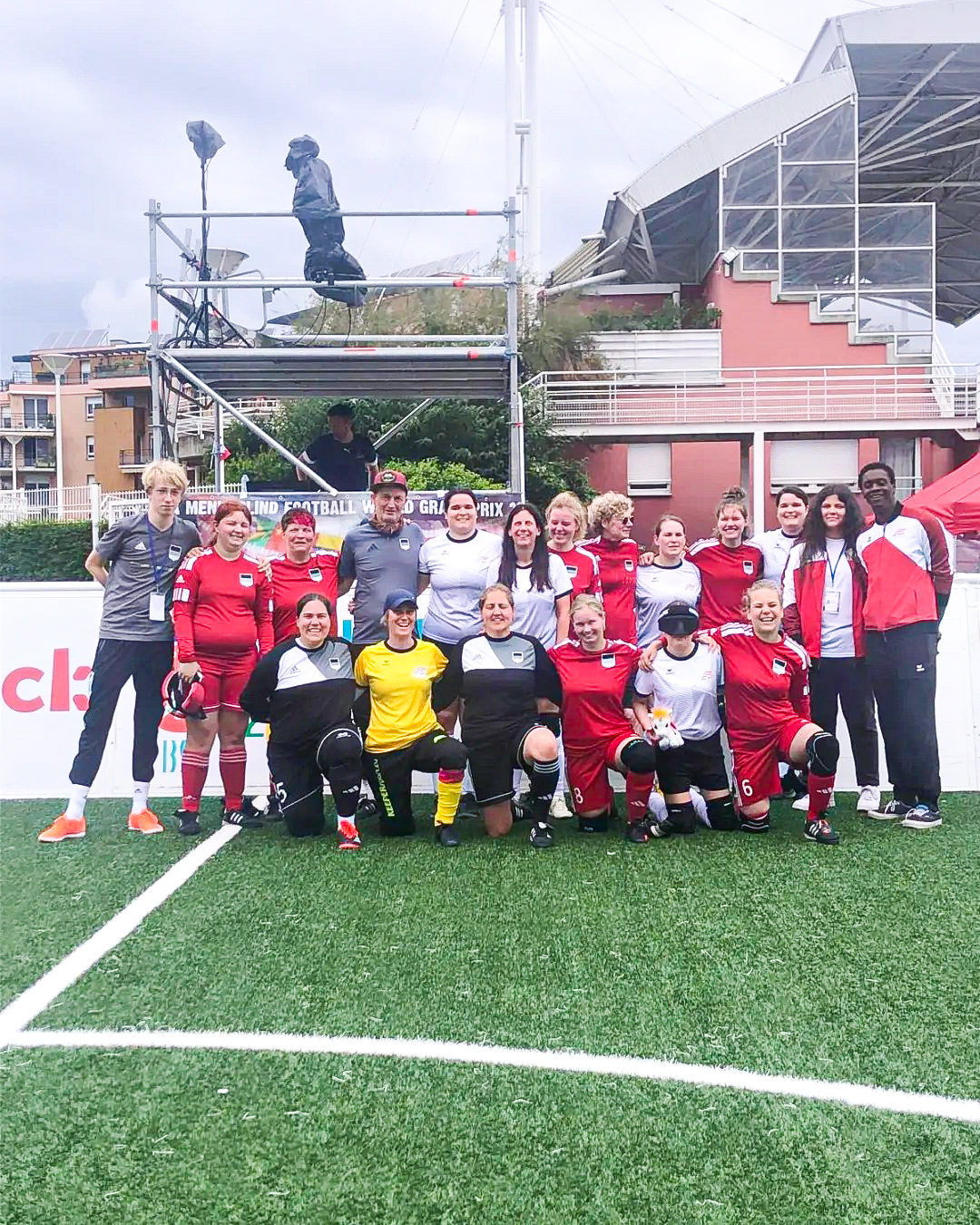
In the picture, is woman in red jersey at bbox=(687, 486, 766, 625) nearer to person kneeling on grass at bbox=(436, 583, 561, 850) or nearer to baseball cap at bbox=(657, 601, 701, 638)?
baseball cap at bbox=(657, 601, 701, 638)

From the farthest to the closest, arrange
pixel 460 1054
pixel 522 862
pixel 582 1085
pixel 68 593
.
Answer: pixel 68 593
pixel 522 862
pixel 460 1054
pixel 582 1085

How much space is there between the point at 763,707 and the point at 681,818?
674mm

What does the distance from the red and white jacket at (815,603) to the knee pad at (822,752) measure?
0.67m

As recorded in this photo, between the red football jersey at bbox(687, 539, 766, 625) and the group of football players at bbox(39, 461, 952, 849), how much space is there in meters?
0.11

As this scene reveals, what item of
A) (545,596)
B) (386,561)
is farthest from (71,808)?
(545,596)

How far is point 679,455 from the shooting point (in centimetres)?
2648

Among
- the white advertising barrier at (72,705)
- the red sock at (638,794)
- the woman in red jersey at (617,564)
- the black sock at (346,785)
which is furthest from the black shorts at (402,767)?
the white advertising barrier at (72,705)

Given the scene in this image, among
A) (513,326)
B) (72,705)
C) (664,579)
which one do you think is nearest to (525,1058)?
(664,579)

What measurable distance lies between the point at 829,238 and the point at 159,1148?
26.8m

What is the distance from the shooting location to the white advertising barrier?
250 inches

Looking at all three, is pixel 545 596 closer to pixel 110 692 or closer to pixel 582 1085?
pixel 110 692

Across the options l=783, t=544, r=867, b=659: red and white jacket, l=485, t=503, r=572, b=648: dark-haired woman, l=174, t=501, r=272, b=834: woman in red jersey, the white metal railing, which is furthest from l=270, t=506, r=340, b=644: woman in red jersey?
the white metal railing

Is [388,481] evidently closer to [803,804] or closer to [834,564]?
[834,564]

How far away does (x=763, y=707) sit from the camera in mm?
5270
